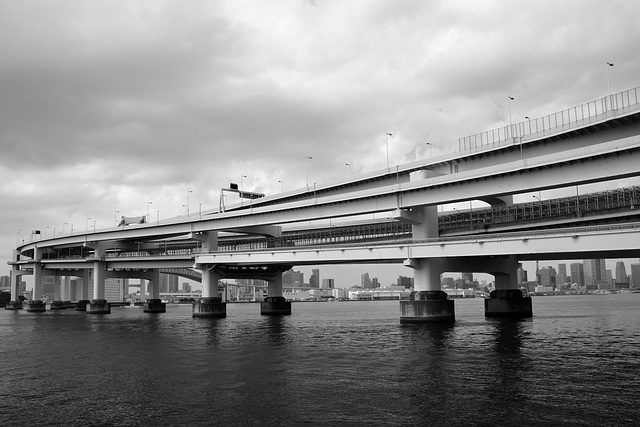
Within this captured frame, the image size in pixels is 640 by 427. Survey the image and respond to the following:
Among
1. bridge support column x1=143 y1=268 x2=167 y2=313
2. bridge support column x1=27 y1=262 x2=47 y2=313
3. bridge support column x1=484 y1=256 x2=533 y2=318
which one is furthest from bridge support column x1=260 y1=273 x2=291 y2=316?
bridge support column x1=27 y1=262 x2=47 y2=313

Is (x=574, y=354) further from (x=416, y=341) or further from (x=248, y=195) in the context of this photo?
(x=248, y=195)

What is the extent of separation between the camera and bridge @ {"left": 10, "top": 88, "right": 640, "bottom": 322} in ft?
164

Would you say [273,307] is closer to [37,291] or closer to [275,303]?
[275,303]

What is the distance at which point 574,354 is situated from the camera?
129 feet

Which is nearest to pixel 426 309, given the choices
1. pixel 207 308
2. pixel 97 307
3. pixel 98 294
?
pixel 207 308

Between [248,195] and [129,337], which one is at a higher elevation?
[248,195]

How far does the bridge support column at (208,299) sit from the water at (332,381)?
135 ft

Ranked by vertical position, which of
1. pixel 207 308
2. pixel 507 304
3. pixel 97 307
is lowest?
pixel 97 307

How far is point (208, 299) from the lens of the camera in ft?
313

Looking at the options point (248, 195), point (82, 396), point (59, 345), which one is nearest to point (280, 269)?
point (248, 195)

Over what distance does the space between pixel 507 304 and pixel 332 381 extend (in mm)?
54974

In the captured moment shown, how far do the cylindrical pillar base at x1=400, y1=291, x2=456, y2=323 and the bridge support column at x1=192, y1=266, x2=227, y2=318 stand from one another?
3975 centimetres

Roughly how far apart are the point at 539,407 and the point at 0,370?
32279 millimetres

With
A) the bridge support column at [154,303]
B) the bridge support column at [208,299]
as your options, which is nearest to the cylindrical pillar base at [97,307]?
the bridge support column at [154,303]
